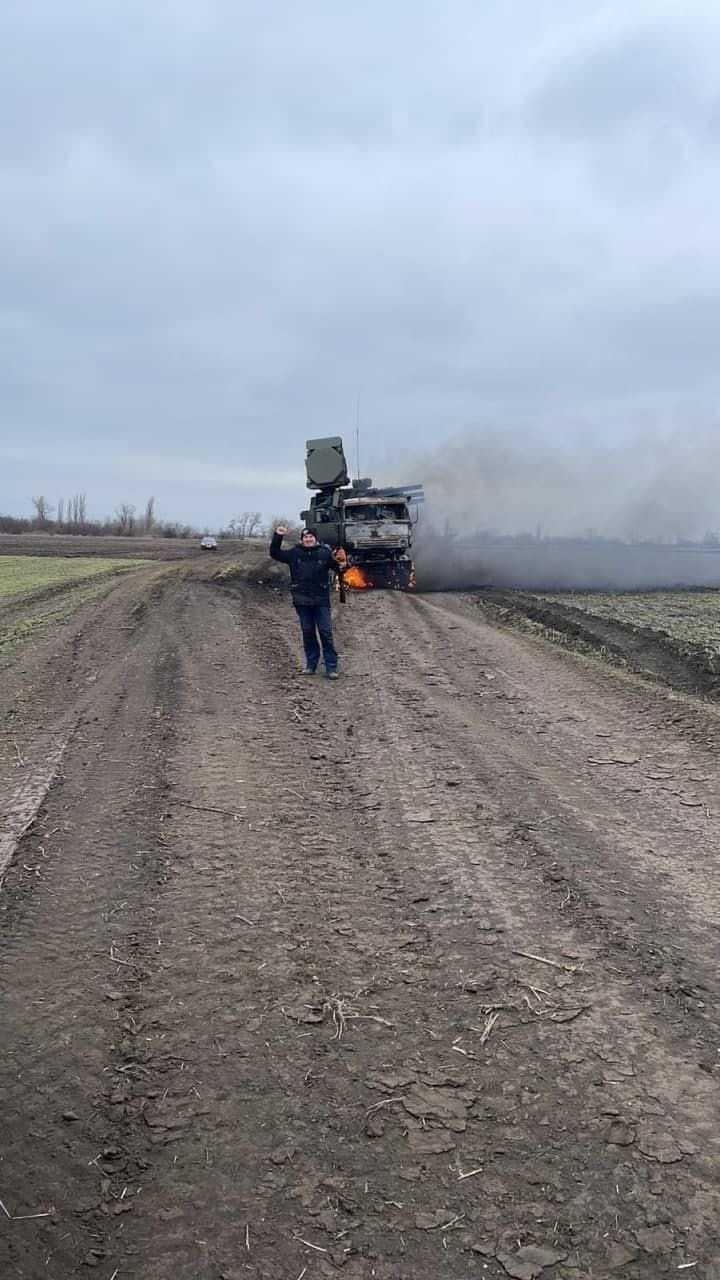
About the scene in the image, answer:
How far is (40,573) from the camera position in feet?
105

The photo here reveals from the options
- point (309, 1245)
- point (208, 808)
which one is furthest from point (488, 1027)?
point (208, 808)

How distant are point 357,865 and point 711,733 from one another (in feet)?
16.4

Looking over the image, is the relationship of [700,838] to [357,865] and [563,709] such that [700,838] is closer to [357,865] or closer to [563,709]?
[357,865]

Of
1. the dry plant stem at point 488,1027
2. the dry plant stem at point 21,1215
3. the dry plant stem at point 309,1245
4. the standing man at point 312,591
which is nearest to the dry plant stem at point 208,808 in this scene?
the dry plant stem at point 488,1027

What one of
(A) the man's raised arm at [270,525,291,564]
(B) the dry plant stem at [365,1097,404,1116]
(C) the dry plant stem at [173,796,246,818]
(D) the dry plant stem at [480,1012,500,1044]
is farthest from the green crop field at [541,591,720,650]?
(B) the dry plant stem at [365,1097,404,1116]

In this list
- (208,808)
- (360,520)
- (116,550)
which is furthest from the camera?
(116,550)

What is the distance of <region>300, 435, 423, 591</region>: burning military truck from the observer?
78.2ft

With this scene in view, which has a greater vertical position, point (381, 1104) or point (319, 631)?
point (319, 631)

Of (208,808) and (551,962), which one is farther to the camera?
(208,808)

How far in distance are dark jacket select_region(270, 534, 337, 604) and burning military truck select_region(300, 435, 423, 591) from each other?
11.4 metres

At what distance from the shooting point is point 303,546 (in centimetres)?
1161

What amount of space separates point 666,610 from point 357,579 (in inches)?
323

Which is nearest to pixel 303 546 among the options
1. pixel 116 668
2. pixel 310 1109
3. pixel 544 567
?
pixel 116 668

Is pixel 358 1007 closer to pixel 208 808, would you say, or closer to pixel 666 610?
pixel 208 808
